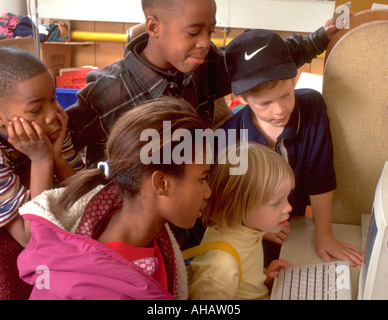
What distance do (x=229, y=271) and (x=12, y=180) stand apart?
0.53 metres

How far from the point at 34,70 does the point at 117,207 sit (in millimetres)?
373

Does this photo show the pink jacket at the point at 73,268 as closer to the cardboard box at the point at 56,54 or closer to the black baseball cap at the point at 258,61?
the black baseball cap at the point at 258,61

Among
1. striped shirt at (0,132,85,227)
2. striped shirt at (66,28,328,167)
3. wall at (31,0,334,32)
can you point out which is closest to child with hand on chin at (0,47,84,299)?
striped shirt at (0,132,85,227)

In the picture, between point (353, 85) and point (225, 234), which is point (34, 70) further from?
point (353, 85)

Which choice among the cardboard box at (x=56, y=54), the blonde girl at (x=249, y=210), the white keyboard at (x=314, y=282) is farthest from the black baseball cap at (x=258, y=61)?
the cardboard box at (x=56, y=54)

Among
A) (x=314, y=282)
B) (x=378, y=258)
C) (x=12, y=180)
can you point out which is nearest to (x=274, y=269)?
(x=314, y=282)

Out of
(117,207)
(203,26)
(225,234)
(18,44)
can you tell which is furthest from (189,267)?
(18,44)

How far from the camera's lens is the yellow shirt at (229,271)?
0.96 m

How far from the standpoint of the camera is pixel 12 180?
0.97m

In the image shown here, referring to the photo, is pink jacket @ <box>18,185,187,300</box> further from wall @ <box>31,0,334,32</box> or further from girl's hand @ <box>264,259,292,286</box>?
wall @ <box>31,0,334,32</box>

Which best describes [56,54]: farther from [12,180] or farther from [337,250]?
[337,250]

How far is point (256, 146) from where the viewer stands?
3.48ft

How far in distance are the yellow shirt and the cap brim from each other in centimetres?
36

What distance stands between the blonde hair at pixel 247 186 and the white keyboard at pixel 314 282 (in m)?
0.17
